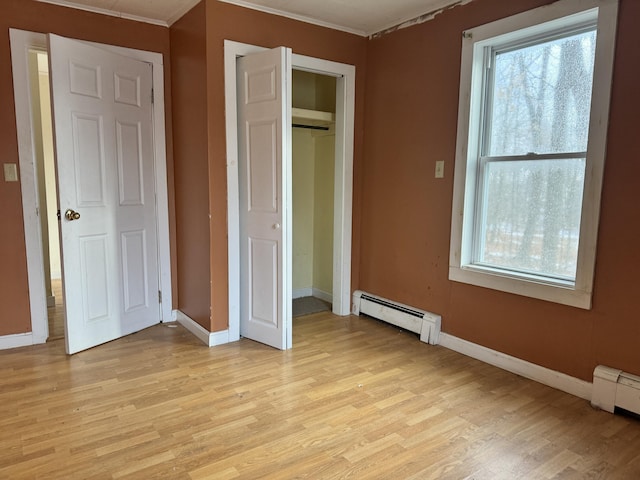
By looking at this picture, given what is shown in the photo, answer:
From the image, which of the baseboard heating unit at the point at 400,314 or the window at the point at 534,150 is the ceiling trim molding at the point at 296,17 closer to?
the window at the point at 534,150

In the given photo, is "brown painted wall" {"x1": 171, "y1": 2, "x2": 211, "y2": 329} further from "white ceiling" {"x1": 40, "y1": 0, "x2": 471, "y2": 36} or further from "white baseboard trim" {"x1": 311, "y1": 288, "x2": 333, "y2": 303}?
"white baseboard trim" {"x1": 311, "y1": 288, "x2": 333, "y2": 303}

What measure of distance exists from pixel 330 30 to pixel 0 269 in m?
2.97

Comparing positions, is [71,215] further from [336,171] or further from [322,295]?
[322,295]

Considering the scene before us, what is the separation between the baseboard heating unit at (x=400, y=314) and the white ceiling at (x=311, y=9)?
219 centimetres

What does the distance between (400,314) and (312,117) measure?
1810 mm

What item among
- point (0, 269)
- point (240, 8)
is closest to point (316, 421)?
point (0, 269)

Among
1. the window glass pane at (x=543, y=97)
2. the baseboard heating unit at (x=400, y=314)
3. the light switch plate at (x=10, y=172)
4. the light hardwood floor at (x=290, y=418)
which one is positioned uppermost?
the window glass pane at (x=543, y=97)

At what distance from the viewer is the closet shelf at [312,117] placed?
145 inches

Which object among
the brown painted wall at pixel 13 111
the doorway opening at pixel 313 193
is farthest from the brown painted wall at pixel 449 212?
the brown painted wall at pixel 13 111

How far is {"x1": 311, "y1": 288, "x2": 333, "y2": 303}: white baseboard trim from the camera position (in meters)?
4.38

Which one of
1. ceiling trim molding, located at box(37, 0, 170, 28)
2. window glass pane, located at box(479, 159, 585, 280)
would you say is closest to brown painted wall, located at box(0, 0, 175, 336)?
ceiling trim molding, located at box(37, 0, 170, 28)

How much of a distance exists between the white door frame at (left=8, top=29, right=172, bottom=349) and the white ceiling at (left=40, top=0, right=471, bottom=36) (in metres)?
0.26

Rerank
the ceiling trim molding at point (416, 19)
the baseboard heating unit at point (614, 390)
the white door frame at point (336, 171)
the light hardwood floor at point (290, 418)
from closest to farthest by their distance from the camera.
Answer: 1. the light hardwood floor at point (290, 418)
2. the baseboard heating unit at point (614, 390)
3. the ceiling trim molding at point (416, 19)
4. the white door frame at point (336, 171)

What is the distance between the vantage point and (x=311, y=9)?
10.3ft
